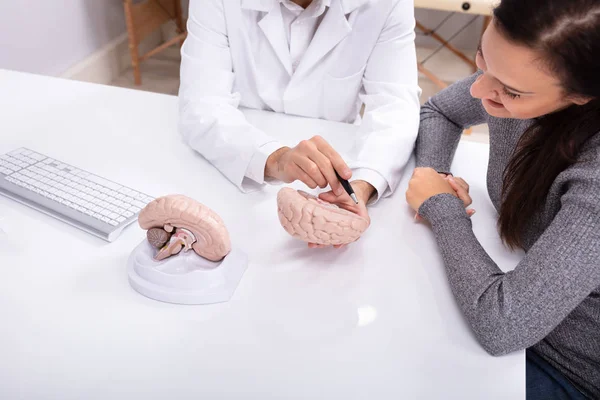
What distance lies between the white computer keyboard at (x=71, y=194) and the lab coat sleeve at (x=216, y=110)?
20 cm

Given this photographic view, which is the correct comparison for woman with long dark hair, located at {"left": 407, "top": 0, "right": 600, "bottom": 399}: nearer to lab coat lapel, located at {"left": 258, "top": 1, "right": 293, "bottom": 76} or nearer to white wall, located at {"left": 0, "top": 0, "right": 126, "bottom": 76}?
lab coat lapel, located at {"left": 258, "top": 1, "right": 293, "bottom": 76}

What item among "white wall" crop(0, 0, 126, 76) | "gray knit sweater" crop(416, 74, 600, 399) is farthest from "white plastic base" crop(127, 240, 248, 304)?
"white wall" crop(0, 0, 126, 76)

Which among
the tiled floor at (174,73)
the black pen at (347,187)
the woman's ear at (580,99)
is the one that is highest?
the woman's ear at (580,99)

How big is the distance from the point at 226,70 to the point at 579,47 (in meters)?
0.85

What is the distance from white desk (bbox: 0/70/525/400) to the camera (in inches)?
28.4

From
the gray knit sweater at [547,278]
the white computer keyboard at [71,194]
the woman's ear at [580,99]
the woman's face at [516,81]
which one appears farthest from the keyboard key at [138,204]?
the woman's ear at [580,99]

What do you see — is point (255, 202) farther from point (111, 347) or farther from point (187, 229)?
point (111, 347)

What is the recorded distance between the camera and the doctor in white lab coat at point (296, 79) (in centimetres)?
112

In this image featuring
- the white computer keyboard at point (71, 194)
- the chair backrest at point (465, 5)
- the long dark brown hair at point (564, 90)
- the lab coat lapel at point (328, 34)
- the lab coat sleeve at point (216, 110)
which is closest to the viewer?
the long dark brown hair at point (564, 90)

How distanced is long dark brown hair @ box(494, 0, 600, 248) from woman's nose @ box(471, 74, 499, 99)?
0.09 meters

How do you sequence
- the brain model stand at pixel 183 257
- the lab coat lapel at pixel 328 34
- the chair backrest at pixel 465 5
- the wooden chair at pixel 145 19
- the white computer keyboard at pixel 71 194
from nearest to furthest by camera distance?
the brain model stand at pixel 183 257 → the white computer keyboard at pixel 71 194 → the lab coat lapel at pixel 328 34 → the chair backrest at pixel 465 5 → the wooden chair at pixel 145 19

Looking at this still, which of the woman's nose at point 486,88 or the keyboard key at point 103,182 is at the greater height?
the woman's nose at point 486,88

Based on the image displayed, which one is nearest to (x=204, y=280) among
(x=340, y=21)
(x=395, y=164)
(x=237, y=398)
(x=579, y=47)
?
(x=237, y=398)

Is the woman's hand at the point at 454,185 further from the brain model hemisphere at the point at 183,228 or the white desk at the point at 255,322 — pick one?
the brain model hemisphere at the point at 183,228
